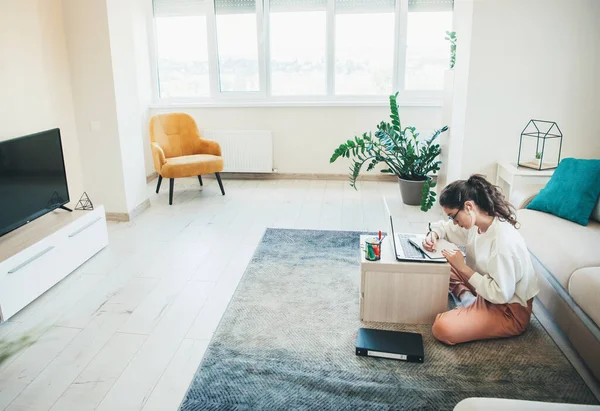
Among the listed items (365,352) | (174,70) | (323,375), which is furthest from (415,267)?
(174,70)

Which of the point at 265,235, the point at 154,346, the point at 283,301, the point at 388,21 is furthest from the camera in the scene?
the point at 388,21

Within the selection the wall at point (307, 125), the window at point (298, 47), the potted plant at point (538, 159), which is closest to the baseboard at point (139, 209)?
the wall at point (307, 125)

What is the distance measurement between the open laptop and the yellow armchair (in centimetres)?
270

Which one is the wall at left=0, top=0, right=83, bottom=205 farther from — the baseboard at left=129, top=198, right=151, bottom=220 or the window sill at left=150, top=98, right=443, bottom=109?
the window sill at left=150, top=98, right=443, bottom=109

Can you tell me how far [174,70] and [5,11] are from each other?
2641mm

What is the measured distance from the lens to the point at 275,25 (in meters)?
5.70

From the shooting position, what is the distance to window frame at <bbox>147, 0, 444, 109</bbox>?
18.2 ft

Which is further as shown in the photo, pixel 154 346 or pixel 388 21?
pixel 388 21

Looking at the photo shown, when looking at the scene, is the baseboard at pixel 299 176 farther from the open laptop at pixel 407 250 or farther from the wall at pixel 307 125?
the open laptop at pixel 407 250

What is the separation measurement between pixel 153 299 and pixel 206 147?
2626mm

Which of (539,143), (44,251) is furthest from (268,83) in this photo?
(44,251)

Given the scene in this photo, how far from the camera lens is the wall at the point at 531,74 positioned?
3.69m

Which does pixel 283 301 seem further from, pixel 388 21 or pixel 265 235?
pixel 388 21

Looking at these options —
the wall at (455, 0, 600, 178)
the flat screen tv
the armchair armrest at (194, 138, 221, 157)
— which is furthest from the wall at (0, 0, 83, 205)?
the wall at (455, 0, 600, 178)
